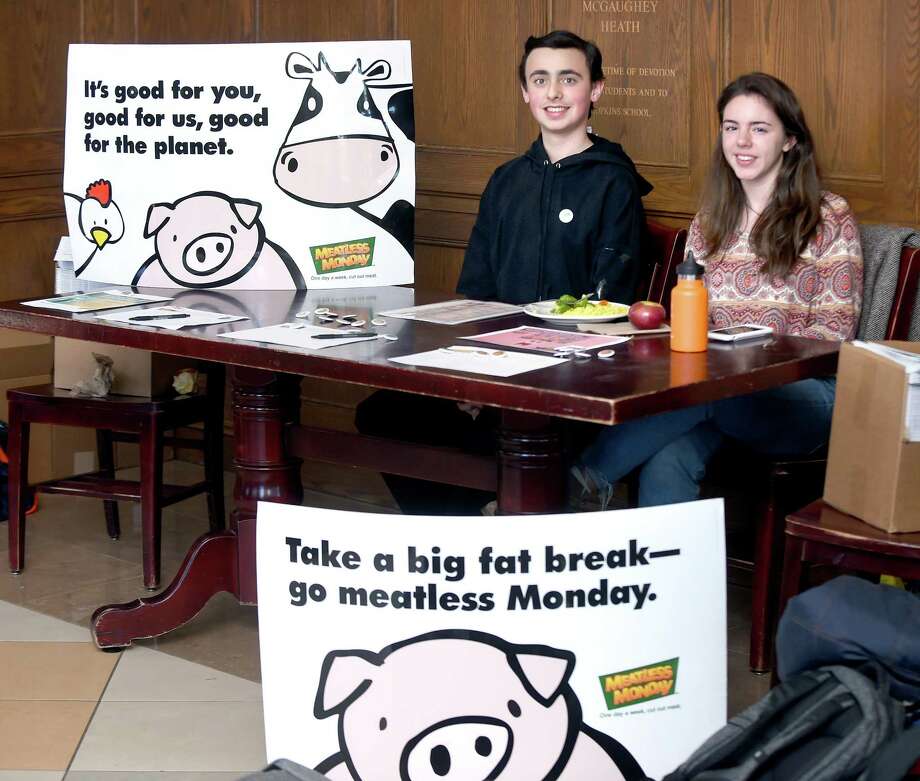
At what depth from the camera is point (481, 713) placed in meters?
2.20

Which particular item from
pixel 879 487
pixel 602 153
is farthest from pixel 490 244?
pixel 879 487

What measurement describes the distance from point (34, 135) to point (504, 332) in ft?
8.26

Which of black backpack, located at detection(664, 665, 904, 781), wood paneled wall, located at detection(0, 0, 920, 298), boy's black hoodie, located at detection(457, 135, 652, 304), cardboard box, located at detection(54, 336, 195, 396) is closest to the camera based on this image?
black backpack, located at detection(664, 665, 904, 781)

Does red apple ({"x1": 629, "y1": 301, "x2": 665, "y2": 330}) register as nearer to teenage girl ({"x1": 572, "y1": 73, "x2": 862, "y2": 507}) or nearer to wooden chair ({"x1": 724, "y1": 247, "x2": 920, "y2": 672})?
teenage girl ({"x1": 572, "y1": 73, "x2": 862, "y2": 507})

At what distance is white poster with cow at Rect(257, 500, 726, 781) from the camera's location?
2.19 meters

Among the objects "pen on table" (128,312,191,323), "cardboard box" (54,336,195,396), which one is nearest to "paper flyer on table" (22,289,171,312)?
"pen on table" (128,312,191,323)

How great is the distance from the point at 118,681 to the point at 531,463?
108cm

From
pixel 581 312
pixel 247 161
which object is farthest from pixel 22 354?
pixel 581 312

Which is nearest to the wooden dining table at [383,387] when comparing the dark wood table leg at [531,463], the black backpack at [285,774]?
the dark wood table leg at [531,463]

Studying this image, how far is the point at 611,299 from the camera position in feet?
11.3

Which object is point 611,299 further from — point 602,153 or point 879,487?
point 879,487

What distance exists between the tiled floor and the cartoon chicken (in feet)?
2.87

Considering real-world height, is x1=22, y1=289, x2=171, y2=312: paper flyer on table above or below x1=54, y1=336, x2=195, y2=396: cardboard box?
above

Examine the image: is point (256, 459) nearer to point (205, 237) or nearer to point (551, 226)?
point (205, 237)
